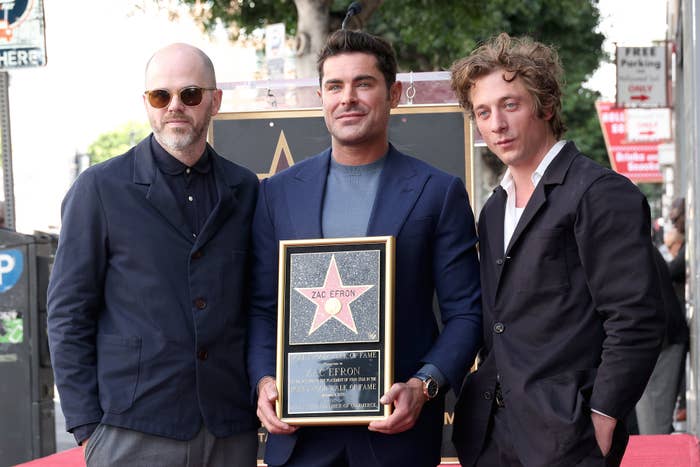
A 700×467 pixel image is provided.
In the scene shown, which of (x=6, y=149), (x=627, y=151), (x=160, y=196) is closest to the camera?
(x=160, y=196)

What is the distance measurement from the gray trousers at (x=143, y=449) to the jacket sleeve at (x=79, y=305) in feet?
0.29

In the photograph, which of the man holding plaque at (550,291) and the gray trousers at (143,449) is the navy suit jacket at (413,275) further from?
the gray trousers at (143,449)

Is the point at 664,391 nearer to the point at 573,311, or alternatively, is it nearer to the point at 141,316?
the point at 573,311

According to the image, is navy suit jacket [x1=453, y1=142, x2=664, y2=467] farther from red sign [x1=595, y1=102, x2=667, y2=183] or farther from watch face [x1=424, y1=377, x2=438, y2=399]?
red sign [x1=595, y1=102, x2=667, y2=183]

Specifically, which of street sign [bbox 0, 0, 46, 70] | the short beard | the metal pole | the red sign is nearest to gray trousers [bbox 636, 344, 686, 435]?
the metal pole

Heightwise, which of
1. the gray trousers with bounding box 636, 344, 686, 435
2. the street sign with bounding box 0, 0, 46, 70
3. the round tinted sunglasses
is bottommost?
the gray trousers with bounding box 636, 344, 686, 435

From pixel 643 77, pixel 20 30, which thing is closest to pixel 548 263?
pixel 20 30

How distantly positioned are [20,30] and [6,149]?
0.94 metres

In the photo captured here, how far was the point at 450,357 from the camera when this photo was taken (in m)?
3.90

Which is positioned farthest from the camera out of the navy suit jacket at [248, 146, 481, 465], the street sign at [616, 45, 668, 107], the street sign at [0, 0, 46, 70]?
the street sign at [616, 45, 668, 107]

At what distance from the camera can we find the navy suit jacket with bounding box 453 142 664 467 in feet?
11.7

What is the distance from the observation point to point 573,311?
368cm

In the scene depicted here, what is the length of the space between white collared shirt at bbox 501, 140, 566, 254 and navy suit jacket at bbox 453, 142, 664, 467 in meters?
0.04

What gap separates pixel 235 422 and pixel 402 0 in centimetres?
1595
